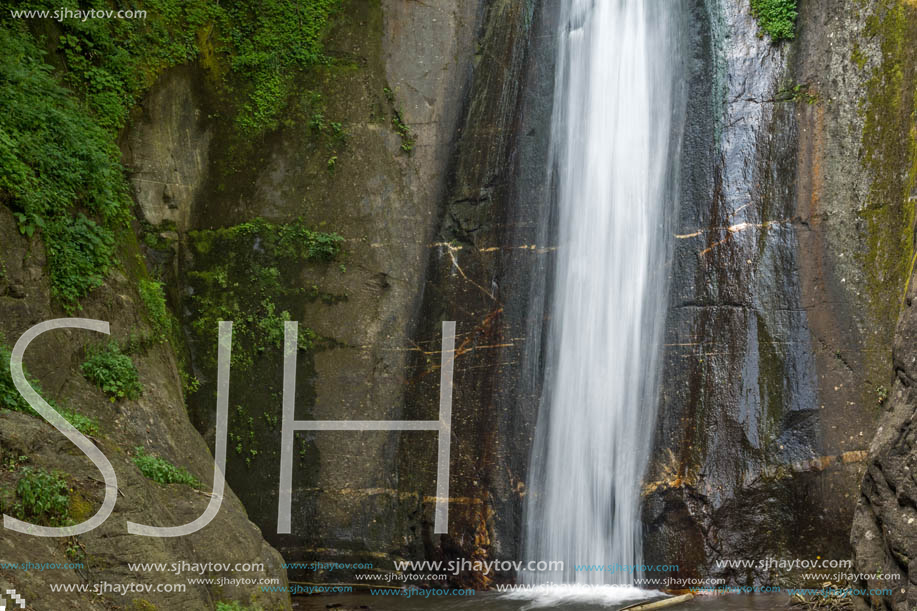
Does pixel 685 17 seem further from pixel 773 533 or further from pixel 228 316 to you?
pixel 228 316

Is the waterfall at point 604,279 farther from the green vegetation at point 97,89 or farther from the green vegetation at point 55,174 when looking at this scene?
the green vegetation at point 55,174

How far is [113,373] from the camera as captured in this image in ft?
21.8

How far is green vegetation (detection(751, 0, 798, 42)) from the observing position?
335 inches

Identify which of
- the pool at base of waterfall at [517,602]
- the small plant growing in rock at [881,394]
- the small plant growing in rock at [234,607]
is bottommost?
the pool at base of waterfall at [517,602]

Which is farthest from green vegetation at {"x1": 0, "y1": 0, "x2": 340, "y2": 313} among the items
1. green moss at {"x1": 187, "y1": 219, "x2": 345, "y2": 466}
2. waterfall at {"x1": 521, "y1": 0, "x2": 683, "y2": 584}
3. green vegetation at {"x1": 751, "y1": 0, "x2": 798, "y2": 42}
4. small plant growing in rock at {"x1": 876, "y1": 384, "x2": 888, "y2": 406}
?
small plant growing in rock at {"x1": 876, "y1": 384, "x2": 888, "y2": 406}

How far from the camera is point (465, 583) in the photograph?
26.9 ft

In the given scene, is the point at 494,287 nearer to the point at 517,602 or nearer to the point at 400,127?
the point at 400,127

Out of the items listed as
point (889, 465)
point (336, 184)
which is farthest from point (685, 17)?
point (889, 465)

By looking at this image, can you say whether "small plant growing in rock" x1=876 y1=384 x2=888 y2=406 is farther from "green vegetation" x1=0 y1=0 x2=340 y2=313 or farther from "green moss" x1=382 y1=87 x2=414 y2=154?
"green vegetation" x1=0 y1=0 x2=340 y2=313

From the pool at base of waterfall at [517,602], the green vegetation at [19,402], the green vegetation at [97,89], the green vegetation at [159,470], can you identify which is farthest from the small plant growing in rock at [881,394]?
the green vegetation at [97,89]

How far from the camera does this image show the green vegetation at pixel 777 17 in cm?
851

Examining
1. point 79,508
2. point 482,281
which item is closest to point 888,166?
Result: point 482,281

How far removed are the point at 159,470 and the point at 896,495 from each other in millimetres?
5830

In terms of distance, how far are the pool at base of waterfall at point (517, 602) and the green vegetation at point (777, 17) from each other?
6051 mm
